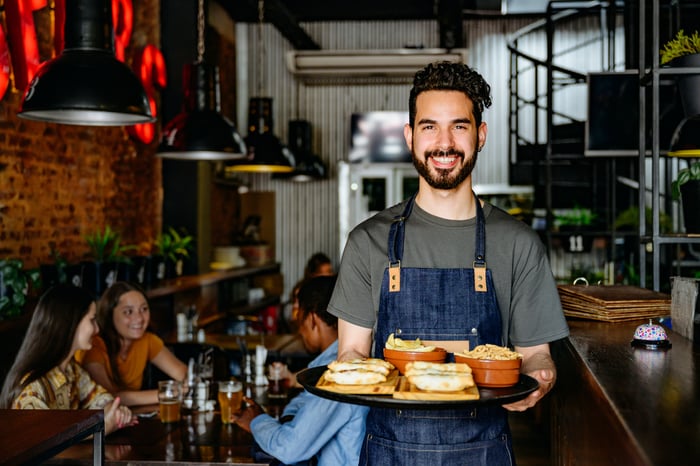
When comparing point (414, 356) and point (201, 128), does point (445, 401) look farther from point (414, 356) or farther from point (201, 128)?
point (201, 128)

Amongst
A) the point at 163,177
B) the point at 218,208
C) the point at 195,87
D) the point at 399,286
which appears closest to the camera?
the point at 399,286

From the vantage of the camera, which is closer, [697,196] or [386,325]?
[386,325]

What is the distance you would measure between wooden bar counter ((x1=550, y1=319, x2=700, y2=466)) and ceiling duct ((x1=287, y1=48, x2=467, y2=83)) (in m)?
5.67

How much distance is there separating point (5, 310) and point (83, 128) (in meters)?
2.63

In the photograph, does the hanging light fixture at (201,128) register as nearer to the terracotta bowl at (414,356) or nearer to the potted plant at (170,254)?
the potted plant at (170,254)

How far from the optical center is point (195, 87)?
484 cm

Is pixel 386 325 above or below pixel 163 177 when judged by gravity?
below

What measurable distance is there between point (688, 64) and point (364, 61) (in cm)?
545

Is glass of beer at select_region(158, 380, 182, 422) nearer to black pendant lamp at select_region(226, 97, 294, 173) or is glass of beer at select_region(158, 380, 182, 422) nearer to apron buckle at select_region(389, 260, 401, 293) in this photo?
apron buckle at select_region(389, 260, 401, 293)

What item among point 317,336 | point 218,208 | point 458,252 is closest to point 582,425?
point 458,252

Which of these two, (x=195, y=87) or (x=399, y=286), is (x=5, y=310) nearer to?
(x=195, y=87)

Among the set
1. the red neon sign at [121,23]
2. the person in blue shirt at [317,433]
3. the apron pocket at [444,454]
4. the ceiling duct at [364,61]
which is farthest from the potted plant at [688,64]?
the ceiling duct at [364,61]

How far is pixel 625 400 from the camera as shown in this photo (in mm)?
1620

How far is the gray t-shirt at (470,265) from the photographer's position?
220 centimetres
